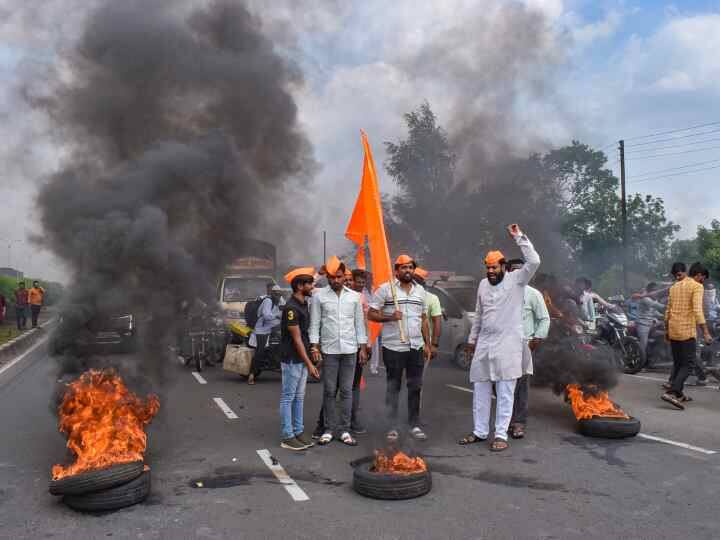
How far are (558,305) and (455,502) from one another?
16.2 ft

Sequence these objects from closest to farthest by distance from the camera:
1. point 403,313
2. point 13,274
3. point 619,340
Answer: point 403,313
point 619,340
point 13,274

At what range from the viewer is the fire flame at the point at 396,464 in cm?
482

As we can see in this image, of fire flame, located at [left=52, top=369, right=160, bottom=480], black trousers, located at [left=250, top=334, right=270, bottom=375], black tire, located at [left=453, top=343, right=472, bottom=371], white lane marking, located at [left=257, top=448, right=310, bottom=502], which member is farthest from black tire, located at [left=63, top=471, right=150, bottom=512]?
black tire, located at [left=453, top=343, right=472, bottom=371]

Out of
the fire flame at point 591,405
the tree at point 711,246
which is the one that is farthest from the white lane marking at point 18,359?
the tree at point 711,246

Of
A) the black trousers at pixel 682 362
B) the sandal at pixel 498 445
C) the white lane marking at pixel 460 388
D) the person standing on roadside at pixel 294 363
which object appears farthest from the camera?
the white lane marking at pixel 460 388

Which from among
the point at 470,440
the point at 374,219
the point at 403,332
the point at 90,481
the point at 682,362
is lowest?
the point at 470,440

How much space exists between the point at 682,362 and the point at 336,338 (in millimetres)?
4874

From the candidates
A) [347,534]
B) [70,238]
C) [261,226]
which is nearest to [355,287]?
[261,226]

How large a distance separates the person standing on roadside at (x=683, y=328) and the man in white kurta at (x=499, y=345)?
10.4 ft

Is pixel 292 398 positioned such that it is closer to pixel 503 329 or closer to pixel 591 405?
pixel 503 329

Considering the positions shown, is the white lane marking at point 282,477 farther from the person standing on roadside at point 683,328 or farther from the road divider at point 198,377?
the person standing on roadside at point 683,328

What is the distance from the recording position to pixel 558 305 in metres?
8.92

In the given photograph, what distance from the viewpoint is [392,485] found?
4609mm

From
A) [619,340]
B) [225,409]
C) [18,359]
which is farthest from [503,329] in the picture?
[18,359]
